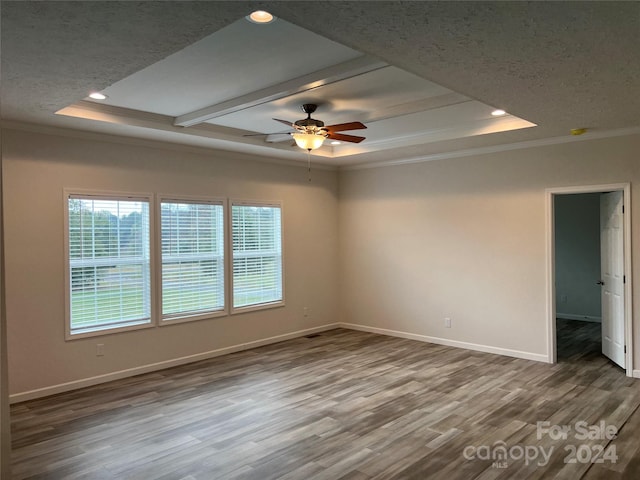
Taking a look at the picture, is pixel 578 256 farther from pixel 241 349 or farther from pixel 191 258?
pixel 191 258

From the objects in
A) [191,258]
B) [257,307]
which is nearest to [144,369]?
[191,258]

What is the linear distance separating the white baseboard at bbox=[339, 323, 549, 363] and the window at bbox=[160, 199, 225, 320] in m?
2.49

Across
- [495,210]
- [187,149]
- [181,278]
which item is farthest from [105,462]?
[495,210]

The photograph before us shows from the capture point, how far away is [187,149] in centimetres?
569

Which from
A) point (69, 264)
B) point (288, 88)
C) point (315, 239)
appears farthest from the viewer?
point (315, 239)

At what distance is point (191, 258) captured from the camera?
576 centimetres

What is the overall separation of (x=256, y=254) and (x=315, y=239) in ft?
3.94

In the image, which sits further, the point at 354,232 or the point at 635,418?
the point at 354,232

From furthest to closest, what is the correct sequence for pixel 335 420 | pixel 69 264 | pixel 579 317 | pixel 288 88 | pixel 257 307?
pixel 579 317, pixel 257 307, pixel 69 264, pixel 335 420, pixel 288 88

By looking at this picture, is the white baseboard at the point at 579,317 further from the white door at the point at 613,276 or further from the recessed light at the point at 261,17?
the recessed light at the point at 261,17

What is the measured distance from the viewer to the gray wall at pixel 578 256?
802 centimetres

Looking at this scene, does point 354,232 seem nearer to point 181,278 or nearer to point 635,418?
point 181,278

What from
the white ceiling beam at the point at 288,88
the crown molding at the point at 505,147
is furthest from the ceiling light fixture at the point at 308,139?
the crown molding at the point at 505,147

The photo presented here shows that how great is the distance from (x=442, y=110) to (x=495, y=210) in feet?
6.12
